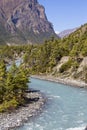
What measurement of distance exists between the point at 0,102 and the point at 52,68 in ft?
261

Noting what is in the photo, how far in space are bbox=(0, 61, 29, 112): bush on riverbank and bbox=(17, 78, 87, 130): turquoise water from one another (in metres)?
7.20

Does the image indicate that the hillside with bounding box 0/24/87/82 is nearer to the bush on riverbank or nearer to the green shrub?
the green shrub

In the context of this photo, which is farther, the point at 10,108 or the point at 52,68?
the point at 52,68

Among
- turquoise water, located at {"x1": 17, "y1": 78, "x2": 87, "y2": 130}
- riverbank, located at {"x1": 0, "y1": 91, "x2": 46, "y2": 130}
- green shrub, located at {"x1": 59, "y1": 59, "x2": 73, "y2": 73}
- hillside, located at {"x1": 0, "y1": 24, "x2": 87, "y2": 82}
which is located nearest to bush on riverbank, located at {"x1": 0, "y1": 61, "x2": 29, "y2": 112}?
Answer: riverbank, located at {"x1": 0, "y1": 91, "x2": 46, "y2": 130}

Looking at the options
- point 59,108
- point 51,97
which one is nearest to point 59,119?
point 59,108

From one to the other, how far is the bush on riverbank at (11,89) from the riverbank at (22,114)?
1999 millimetres

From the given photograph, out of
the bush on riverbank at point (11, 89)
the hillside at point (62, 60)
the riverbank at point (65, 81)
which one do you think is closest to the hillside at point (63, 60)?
the hillside at point (62, 60)

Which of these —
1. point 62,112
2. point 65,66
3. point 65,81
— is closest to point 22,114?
point 62,112

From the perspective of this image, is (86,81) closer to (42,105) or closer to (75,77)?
(75,77)

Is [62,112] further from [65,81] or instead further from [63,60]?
[63,60]

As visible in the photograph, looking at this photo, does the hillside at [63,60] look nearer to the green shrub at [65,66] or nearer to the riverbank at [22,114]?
the green shrub at [65,66]

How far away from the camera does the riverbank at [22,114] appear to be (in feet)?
197

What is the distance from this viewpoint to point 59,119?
65375mm

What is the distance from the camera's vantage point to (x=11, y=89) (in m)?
76.9
